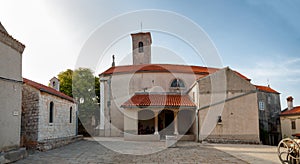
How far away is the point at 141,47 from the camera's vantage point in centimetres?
3328

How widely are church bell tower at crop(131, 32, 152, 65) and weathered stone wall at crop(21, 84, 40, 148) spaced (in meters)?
21.1

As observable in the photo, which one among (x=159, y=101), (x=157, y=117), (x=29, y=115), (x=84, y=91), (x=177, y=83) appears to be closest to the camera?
(x=29, y=115)

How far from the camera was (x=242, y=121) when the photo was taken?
1825cm

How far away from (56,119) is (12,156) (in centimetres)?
641

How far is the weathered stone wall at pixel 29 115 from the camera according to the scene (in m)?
12.5

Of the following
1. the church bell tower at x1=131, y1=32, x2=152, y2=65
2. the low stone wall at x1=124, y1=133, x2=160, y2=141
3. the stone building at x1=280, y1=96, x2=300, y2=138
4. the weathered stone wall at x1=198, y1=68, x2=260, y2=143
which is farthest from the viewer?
the church bell tower at x1=131, y1=32, x2=152, y2=65

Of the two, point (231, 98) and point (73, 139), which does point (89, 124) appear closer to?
point (73, 139)

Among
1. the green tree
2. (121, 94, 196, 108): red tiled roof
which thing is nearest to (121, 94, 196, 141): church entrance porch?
(121, 94, 196, 108): red tiled roof

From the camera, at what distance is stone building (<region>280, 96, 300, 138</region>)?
26664mm

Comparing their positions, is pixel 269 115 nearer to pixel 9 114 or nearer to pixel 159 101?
pixel 159 101

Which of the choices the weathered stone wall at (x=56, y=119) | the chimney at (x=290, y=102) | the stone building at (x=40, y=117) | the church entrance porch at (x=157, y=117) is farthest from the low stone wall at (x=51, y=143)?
the chimney at (x=290, y=102)

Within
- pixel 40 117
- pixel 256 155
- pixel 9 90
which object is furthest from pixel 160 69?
pixel 9 90

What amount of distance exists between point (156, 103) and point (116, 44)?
612 centimetres

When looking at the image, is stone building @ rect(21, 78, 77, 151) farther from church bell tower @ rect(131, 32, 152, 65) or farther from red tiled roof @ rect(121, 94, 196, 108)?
church bell tower @ rect(131, 32, 152, 65)
